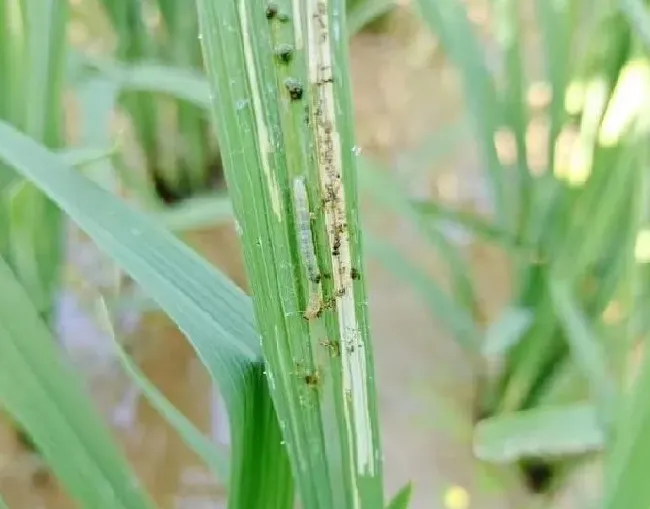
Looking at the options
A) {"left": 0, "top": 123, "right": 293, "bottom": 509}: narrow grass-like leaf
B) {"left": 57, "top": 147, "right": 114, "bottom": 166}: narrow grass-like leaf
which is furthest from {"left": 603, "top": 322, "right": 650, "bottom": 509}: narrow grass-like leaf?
{"left": 57, "top": 147, "right": 114, "bottom": 166}: narrow grass-like leaf

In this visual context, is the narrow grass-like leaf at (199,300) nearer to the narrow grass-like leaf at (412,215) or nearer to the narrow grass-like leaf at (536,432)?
the narrow grass-like leaf at (536,432)

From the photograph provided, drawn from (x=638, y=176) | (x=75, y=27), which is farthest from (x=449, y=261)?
(x=75, y=27)

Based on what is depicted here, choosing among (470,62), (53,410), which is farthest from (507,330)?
(53,410)

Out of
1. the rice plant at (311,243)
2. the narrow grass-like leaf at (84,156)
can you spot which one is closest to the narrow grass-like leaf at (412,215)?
the rice plant at (311,243)

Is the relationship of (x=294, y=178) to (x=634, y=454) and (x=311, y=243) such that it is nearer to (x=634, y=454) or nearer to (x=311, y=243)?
(x=311, y=243)

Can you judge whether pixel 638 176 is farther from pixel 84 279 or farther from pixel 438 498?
pixel 84 279

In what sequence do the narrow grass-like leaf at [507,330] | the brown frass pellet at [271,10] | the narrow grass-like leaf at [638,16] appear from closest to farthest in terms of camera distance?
the brown frass pellet at [271,10]
the narrow grass-like leaf at [638,16]
the narrow grass-like leaf at [507,330]
